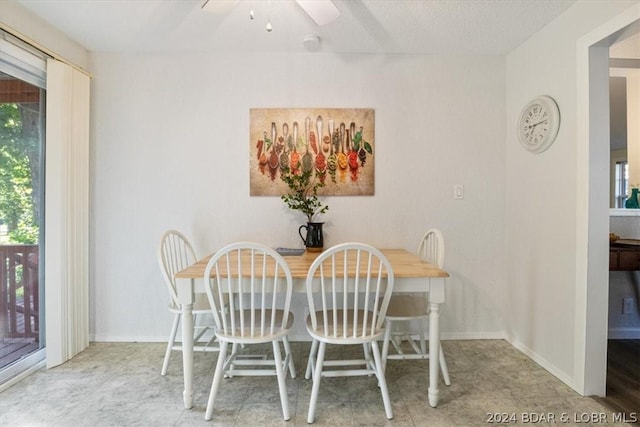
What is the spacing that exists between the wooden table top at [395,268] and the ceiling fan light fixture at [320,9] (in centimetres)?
146

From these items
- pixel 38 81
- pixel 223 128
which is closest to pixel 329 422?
pixel 223 128

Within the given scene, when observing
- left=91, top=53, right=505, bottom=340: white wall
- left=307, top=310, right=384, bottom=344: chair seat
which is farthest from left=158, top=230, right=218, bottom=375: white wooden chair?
left=307, top=310, right=384, bottom=344: chair seat

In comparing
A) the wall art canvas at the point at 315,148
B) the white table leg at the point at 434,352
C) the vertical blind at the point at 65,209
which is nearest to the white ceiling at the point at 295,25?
the vertical blind at the point at 65,209

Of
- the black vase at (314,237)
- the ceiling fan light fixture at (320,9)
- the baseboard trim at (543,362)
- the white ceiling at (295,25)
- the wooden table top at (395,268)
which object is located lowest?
the baseboard trim at (543,362)

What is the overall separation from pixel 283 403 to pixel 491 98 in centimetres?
270

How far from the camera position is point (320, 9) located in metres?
1.83

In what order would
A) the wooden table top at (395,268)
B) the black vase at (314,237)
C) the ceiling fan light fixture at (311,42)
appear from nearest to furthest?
the wooden table top at (395,268) → the ceiling fan light fixture at (311,42) → the black vase at (314,237)

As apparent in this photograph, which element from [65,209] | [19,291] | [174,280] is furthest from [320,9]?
[19,291]

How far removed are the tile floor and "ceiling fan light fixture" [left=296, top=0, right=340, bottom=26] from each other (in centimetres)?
218

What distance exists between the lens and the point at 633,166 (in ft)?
10.3

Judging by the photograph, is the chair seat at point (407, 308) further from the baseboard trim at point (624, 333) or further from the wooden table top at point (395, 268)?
the baseboard trim at point (624, 333)

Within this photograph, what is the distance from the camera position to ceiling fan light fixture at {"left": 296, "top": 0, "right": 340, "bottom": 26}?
1775 mm

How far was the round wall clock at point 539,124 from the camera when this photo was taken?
215 cm

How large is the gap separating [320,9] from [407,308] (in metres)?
1.82
